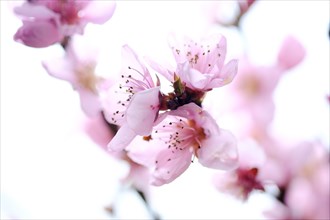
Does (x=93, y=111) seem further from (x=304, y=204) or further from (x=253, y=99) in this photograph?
(x=253, y=99)

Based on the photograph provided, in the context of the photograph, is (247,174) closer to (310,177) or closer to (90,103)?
(310,177)

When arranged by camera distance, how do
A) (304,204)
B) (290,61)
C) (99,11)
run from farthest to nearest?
(290,61) → (304,204) → (99,11)

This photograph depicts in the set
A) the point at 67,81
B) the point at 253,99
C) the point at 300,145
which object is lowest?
the point at 253,99

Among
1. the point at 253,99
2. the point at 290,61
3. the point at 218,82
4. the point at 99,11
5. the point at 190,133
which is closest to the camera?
the point at 218,82

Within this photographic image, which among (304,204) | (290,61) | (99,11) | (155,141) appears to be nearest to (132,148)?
(155,141)

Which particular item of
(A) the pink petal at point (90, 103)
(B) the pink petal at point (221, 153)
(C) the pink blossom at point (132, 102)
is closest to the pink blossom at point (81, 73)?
(A) the pink petal at point (90, 103)

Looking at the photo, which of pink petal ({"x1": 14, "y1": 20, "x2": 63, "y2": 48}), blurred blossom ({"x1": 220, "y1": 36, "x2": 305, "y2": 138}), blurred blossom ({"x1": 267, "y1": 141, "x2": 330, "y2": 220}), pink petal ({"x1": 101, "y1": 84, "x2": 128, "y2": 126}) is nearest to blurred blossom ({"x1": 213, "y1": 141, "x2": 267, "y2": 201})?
blurred blossom ({"x1": 267, "y1": 141, "x2": 330, "y2": 220})
